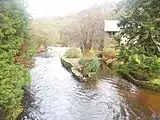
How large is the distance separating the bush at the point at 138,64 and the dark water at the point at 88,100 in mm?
1547

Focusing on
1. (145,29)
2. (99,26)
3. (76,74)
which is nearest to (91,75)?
(76,74)

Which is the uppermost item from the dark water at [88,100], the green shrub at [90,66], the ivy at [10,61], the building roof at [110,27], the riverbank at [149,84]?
the building roof at [110,27]

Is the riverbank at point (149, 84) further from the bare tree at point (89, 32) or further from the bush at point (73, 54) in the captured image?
the bare tree at point (89, 32)

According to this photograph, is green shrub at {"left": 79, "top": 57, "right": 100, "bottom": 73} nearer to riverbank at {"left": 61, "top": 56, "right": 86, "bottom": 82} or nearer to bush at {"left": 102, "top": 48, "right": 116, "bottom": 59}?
riverbank at {"left": 61, "top": 56, "right": 86, "bottom": 82}

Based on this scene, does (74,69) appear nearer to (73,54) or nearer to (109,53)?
(109,53)

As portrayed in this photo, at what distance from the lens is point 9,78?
13.9 m

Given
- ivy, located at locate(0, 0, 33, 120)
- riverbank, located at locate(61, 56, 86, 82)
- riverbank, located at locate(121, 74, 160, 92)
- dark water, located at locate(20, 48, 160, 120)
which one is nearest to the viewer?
ivy, located at locate(0, 0, 33, 120)

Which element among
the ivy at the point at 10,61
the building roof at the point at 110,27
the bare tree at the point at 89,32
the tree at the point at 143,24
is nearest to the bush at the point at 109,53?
the bare tree at the point at 89,32

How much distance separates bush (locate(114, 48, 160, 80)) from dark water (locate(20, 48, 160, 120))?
1.55 meters

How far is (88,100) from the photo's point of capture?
21.9 metres

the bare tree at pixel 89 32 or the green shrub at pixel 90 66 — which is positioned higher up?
the bare tree at pixel 89 32

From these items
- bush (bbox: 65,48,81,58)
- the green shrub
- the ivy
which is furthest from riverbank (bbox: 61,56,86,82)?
the ivy

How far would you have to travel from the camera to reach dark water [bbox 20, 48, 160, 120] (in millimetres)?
18203

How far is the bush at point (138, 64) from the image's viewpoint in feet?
73.0
